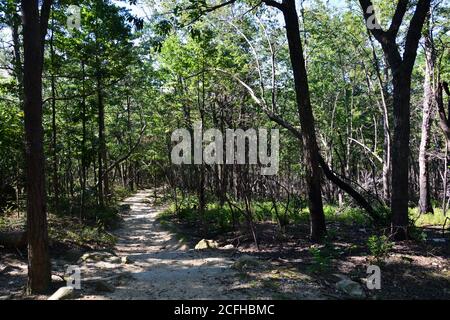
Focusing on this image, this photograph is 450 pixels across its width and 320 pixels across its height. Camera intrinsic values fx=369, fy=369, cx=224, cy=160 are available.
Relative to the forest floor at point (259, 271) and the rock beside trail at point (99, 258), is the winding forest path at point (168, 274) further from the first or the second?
the rock beside trail at point (99, 258)

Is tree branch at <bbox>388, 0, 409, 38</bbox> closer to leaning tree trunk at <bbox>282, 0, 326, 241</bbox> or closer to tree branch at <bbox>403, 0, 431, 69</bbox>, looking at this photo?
tree branch at <bbox>403, 0, 431, 69</bbox>

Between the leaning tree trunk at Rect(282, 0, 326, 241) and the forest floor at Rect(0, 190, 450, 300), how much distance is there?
810mm

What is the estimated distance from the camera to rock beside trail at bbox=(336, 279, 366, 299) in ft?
18.3

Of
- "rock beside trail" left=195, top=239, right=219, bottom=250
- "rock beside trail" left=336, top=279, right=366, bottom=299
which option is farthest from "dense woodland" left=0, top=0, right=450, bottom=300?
"rock beside trail" left=336, top=279, right=366, bottom=299

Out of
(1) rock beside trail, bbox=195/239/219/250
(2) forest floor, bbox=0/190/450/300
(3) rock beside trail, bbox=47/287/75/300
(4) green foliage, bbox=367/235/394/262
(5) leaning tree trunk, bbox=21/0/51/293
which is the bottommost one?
(1) rock beside trail, bbox=195/239/219/250

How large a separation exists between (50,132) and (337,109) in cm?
1920

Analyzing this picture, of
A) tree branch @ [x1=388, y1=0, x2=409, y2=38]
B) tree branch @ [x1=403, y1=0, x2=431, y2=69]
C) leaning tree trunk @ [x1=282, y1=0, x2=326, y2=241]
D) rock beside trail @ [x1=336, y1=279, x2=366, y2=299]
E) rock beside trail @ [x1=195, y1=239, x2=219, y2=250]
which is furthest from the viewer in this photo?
rock beside trail @ [x1=195, y1=239, x2=219, y2=250]

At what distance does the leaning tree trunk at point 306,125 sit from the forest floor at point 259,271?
810 mm

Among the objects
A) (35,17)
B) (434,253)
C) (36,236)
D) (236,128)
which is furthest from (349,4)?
(36,236)

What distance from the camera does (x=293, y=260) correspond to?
24.7 ft

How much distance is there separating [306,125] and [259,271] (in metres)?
3.72

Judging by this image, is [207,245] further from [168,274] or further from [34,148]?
[34,148]

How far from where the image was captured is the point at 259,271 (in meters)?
6.73
